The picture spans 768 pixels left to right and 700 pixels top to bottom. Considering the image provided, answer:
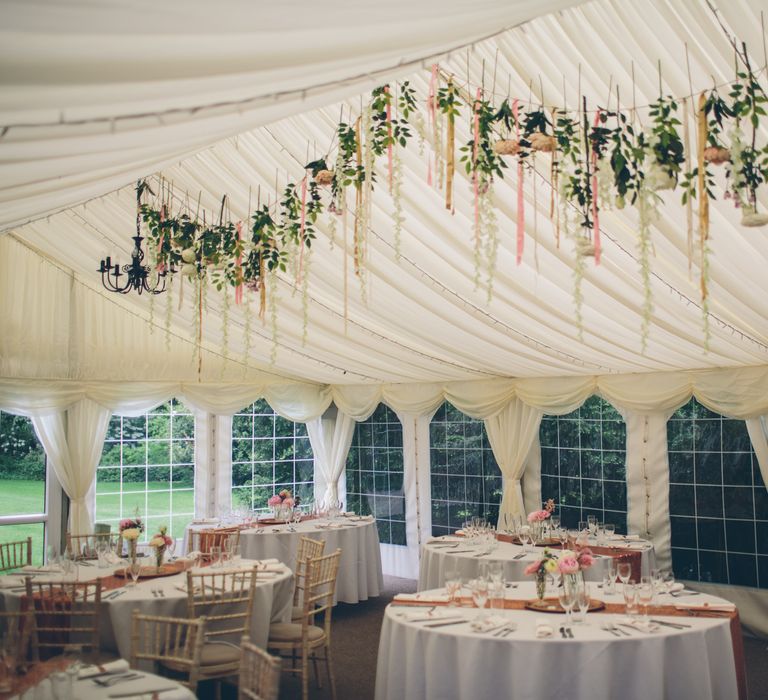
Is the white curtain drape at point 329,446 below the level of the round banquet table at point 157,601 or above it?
above

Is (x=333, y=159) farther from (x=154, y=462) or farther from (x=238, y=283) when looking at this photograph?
(x=154, y=462)

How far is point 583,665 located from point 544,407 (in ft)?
16.7

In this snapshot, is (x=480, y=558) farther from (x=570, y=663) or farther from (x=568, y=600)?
(x=570, y=663)

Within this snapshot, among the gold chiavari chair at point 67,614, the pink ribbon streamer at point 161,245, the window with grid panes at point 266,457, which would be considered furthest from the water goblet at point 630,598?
the window with grid panes at point 266,457

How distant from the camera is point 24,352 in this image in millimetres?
9391

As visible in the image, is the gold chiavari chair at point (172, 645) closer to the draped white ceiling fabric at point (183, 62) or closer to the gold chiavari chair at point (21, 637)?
the gold chiavari chair at point (21, 637)

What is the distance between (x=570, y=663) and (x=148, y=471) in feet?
24.9

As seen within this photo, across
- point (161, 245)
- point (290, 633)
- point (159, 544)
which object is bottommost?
point (290, 633)

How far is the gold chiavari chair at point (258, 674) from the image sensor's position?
3.10 m

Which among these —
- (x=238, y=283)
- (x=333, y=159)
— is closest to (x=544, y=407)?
(x=238, y=283)

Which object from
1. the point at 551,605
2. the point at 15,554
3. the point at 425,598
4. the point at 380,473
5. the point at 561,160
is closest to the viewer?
the point at 561,160

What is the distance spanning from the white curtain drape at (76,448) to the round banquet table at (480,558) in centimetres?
457

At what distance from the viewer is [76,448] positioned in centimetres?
970

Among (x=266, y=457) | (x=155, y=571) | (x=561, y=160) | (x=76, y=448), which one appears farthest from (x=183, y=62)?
(x=266, y=457)
